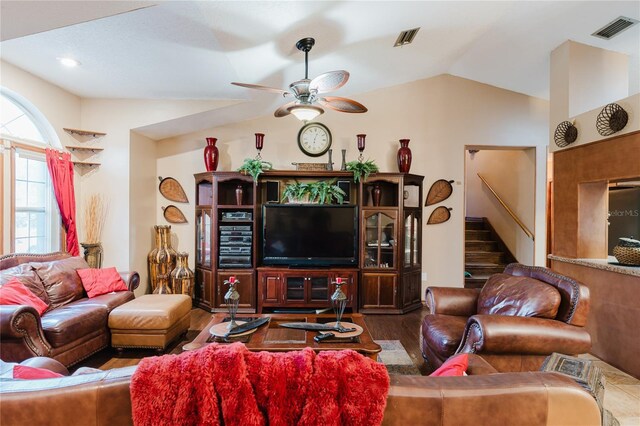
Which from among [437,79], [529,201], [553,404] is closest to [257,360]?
[553,404]

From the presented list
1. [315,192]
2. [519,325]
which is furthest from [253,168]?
[519,325]

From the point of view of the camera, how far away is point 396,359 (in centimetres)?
311

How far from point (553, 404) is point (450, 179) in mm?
4491

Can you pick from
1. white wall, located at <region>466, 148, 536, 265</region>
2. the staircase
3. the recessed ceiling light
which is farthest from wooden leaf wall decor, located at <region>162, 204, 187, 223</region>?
white wall, located at <region>466, 148, 536, 265</region>

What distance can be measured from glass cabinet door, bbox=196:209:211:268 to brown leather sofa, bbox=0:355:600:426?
3.72m

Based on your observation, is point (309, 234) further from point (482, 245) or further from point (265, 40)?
point (482, 245)

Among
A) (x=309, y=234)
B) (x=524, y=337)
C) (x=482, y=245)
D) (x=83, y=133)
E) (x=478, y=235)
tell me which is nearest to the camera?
(x=524, y=337)

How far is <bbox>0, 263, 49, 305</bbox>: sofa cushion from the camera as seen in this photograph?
2979 millimetres

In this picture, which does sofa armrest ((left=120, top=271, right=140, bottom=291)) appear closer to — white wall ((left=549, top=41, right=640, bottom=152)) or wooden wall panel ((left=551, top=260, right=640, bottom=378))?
wooden wall panel ((left=551, top=260, right=640, bottom=378))

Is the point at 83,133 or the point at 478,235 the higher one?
the point at 83,133

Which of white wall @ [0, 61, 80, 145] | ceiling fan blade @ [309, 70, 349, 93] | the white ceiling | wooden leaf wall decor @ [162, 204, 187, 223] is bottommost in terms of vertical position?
wooden leaf wall decor @ [162, 204, 187, 223]

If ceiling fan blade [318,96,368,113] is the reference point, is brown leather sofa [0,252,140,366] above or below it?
below

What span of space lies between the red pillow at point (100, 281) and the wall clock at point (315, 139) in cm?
297

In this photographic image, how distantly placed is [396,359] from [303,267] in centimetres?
188
